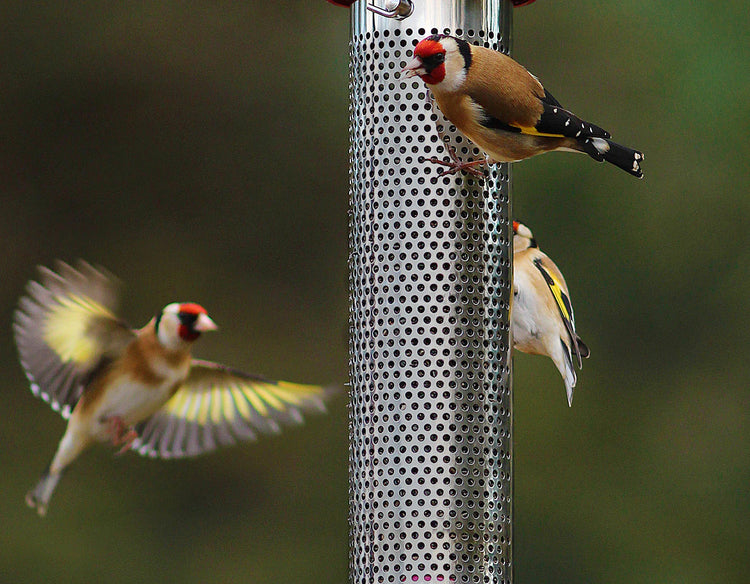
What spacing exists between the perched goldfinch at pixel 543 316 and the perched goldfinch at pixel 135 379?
1.75ft

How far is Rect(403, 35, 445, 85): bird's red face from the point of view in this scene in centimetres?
253

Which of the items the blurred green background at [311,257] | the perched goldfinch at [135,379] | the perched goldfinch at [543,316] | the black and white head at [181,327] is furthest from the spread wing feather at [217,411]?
the blurred green background at [311,257]

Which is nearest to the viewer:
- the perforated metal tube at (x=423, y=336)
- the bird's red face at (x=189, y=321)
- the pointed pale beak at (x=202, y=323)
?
the perforated metal tube at (x=423, y=336)

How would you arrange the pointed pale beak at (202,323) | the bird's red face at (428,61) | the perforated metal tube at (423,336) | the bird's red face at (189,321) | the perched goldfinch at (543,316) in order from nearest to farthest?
the bird's red face at (428,61) < the perforated metal tube at (423,336) < the perched goldfinch at (543,316) < the pointed pale beak at (202,323) < the bird's red face at (189,321)

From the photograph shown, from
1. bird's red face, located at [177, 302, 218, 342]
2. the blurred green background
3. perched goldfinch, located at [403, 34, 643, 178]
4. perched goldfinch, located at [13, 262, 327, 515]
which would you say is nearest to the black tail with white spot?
perched goldfinch, located at [403, 34, 643, 178]

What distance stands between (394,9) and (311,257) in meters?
5.44

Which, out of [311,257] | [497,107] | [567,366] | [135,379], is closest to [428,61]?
[497,107]

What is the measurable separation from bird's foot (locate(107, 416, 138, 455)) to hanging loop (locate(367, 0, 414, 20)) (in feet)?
4.47

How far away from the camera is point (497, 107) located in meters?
2.62

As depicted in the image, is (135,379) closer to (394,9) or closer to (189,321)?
(189,321)

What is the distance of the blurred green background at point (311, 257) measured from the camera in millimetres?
7535

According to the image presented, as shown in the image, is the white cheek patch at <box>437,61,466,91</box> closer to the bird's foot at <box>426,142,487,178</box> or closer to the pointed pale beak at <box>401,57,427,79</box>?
the pointed pale beak at <box>401,57,427,79</box>

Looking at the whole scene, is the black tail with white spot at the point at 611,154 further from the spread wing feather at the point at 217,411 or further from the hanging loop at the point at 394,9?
the spread wing feather at the point at 217,411

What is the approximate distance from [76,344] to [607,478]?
4.68m
